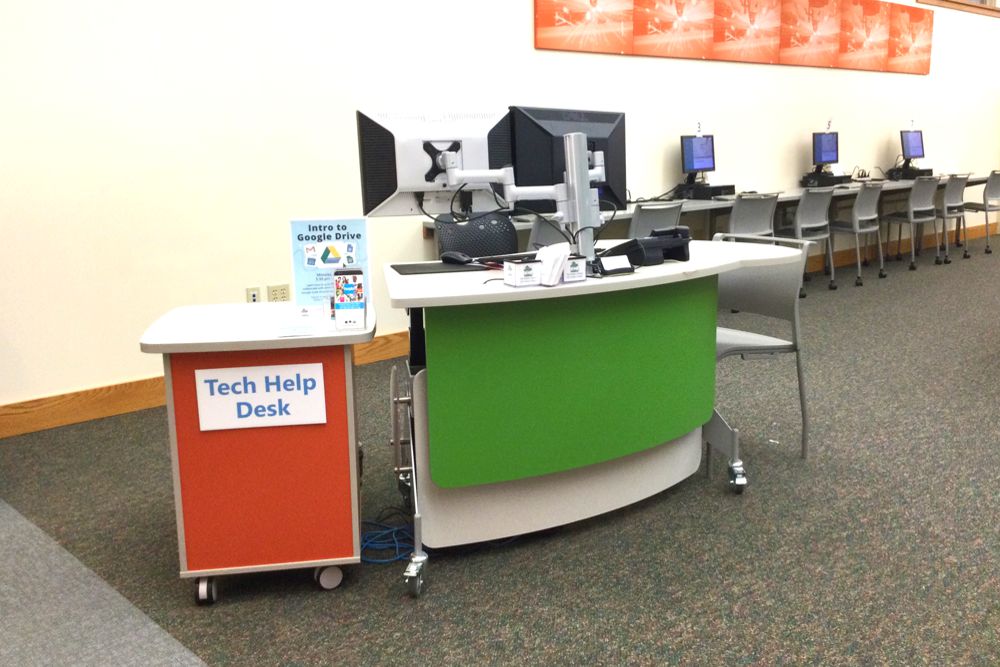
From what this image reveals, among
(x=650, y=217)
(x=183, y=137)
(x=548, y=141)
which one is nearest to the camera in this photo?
(x=548, y=141)

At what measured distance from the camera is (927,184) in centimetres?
670

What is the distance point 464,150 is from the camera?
2.07 metres

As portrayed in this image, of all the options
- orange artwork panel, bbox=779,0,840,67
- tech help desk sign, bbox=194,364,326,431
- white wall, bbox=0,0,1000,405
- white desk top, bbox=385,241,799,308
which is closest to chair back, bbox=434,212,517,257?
white desk top, bbox=385,241,799,308

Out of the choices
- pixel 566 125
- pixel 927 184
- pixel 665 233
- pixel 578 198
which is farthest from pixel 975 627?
pixel 927 184

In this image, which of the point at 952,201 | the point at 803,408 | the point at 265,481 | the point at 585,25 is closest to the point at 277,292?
the point at 265,481

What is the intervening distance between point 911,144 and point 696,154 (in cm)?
304

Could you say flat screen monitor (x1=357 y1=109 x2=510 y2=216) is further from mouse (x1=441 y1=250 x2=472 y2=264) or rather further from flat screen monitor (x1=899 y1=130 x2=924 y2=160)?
flat screen monitor (x1=899 y1=130 x2=924 y2=160)

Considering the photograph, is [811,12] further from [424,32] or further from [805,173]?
[424,32]

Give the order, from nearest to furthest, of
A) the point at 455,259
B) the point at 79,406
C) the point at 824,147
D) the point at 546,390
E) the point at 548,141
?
1. the point at 546,390
2. the point at 548,141
3. the point at 455,259
4. the point at 79,406
5. the point at 824,147

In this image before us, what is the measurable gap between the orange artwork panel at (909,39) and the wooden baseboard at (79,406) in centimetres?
693

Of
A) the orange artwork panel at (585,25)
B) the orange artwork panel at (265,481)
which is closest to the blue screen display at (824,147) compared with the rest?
the orange artwork panel at (585,25)

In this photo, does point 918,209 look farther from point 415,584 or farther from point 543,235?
point 415,584

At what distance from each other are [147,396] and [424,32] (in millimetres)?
2374

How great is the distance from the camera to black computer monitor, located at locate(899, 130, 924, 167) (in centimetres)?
716
